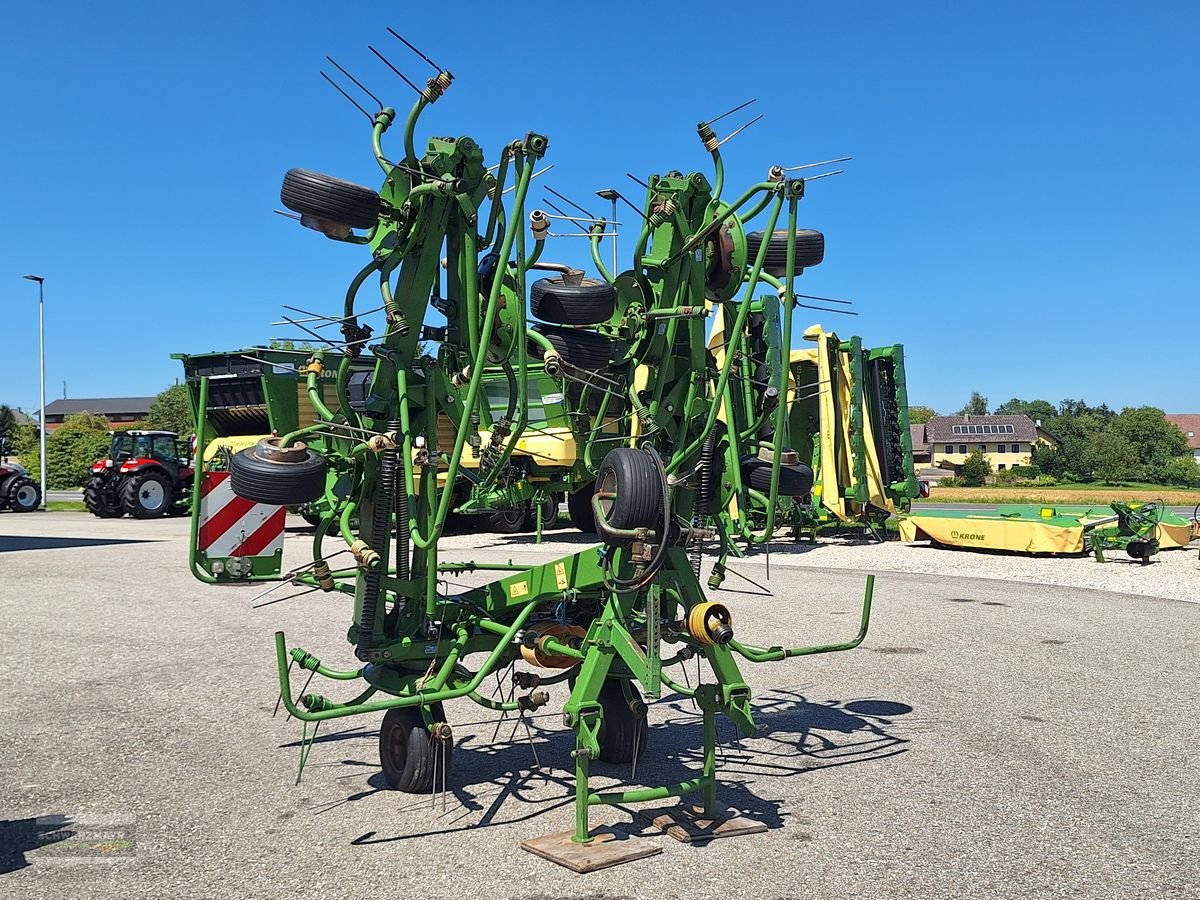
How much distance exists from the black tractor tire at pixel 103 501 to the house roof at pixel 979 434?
91.9m

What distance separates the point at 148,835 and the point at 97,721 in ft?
8.26

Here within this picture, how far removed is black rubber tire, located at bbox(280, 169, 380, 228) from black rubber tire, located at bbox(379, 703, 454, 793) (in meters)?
2.54

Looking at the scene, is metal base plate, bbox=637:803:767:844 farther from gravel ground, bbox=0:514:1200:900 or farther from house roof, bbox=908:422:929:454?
house roof, bbox=908:422:929:454

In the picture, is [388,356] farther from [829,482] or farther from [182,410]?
[182,410]

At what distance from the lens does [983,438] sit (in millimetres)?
107688

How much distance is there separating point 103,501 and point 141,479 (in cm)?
164

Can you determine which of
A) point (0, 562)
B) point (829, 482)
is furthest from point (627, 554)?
point (0, 562)

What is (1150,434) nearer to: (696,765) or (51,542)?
(51,542)

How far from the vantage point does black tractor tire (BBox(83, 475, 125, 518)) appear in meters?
31.0

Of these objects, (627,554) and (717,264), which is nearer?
(627,554)

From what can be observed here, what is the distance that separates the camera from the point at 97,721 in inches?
286

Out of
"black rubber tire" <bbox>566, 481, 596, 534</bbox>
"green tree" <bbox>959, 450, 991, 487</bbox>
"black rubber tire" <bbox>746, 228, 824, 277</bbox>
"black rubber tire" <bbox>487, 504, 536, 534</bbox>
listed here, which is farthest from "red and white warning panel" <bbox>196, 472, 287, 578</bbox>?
"green tree" <bbox>959, 450, 991, 487</bbox>

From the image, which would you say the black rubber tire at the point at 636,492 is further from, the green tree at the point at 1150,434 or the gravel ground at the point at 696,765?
the green tree at the point at 1150,434

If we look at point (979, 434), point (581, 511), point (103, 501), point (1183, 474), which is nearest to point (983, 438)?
point (979, 434)
